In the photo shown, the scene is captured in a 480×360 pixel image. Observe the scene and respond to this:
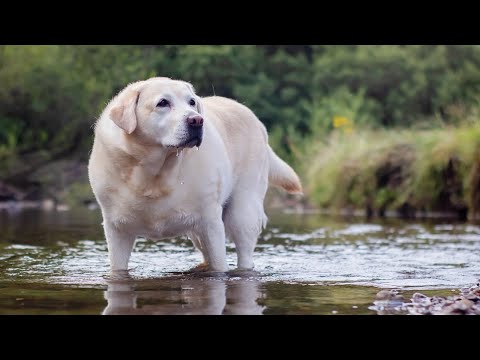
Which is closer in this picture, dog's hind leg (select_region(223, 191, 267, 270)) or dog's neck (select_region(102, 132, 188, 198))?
dog's neck (select_region(102, 132, 188, 198))

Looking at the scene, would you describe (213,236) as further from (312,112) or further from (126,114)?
(312,112)

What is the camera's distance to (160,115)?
658cm

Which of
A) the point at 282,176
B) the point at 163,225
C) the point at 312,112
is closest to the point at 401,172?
the point at 282,176

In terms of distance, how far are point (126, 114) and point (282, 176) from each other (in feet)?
8.19

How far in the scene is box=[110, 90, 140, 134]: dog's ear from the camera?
659cm

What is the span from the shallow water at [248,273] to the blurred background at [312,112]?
4409 millimetres

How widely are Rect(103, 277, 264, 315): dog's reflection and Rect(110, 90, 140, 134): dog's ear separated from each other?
3.62 ft

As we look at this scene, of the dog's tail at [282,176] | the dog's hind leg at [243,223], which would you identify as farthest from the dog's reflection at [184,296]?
Result: the dog's tail at [282,176]

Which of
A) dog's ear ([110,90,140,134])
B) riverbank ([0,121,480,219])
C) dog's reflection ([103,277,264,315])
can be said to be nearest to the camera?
dog's reflection ([103,277,264,315])

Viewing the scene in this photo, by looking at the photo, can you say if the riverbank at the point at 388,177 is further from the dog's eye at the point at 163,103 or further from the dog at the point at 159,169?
the dog's eye at the point at 163,103

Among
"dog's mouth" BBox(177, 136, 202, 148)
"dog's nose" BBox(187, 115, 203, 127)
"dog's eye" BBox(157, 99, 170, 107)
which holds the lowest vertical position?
"dog's mouth" BBox(177, 136, 202, 148)

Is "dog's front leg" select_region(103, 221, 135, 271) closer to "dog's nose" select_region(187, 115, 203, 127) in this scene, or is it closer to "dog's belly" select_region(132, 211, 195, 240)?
"dog's belly" select_region(132, 211, 195, 240)

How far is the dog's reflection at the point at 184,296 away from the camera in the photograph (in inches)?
207

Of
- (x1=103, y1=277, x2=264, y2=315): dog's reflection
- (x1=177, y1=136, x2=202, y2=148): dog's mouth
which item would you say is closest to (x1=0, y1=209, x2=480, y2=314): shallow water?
(x1=103, y1=277, x2=264, y2=315): dog's reflection
